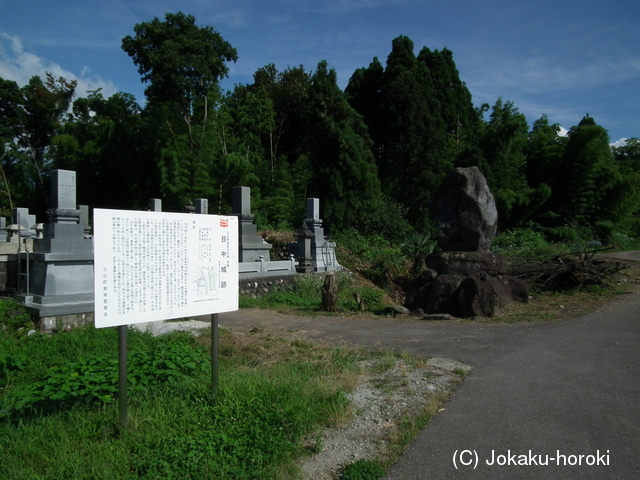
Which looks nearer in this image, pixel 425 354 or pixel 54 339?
pixel 425 354

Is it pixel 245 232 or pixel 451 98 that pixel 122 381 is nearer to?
pixel 245 232

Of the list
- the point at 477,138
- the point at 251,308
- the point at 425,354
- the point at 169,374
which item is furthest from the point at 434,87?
the point at 169,374

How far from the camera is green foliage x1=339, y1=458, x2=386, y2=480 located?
123 inches

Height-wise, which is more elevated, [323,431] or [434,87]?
[434,87]

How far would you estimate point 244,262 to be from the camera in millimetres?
13516

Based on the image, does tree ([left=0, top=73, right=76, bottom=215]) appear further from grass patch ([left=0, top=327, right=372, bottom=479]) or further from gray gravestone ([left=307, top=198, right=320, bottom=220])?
grass patch ([left=0, top=327, right=372, bottom=479])

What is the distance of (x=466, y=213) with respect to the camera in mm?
10312

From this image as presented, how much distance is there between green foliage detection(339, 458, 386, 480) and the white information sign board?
1.77 meters

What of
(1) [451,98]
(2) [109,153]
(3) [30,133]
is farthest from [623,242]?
(3) [30,133]

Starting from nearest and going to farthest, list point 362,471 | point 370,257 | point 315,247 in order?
point 362,471 → point 315,247 → point 370,257

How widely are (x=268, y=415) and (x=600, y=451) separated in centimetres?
238

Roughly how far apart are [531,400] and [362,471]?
1959 mm

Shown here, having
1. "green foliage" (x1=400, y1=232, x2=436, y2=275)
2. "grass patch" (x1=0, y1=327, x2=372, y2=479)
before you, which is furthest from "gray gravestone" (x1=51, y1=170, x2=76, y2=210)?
"green foliage" (x1=400, y1=232, x2=436, y2=275)

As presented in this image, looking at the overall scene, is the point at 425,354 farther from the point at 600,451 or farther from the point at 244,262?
the point at 244,262
